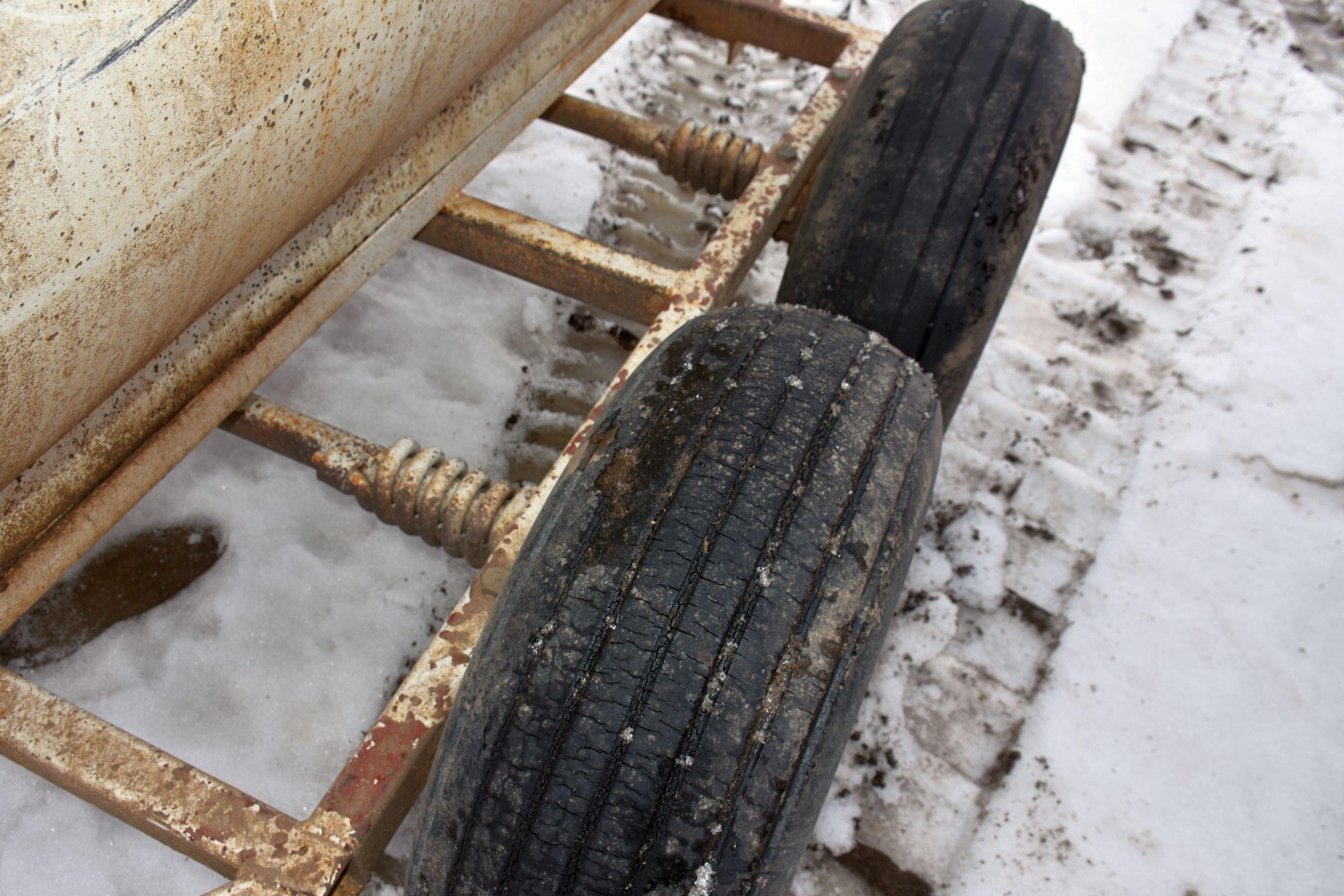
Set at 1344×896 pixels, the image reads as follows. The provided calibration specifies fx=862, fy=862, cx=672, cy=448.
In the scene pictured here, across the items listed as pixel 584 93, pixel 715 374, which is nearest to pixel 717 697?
pixel 715 374

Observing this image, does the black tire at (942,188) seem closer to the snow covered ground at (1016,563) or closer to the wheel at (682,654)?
the wheel at (682,654)

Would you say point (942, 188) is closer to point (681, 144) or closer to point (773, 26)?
point (681, 144)

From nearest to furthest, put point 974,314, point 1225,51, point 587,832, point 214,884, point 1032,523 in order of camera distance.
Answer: point 587,832 < point 214,884 < point 974,314 < point 1032,523 < point 1225,51

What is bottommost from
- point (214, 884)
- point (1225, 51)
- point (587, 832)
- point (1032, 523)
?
point (214, 884)

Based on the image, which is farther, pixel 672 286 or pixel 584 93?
pixel 584 93

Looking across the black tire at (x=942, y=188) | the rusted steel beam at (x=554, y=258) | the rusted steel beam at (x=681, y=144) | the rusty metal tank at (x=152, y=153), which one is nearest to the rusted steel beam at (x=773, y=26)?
the rusted steel beam at (x=681, y=144)

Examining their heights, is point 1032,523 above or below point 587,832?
below

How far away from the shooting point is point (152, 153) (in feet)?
3.25

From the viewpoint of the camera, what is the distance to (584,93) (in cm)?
299

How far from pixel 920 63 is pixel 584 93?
162 cm

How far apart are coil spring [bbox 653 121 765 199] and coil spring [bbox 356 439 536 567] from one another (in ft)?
3.63

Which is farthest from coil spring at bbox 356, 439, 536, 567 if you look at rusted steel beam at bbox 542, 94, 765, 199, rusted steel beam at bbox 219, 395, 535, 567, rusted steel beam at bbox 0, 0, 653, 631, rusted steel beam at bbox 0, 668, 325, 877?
rusted steel beam at bbox 542, 94, 765, 199

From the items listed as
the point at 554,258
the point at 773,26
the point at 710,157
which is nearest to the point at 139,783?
the point at 554,258

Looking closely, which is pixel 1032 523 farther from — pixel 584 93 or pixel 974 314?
pixel 584 93
